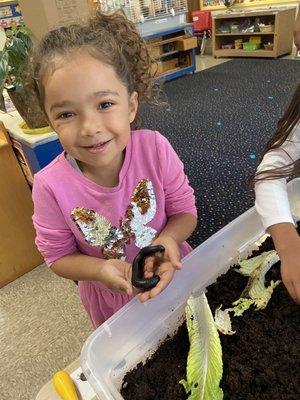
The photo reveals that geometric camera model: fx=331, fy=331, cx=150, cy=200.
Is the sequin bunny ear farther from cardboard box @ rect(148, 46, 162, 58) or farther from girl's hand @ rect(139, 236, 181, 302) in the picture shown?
cardboard box @ rect(148, 46, 162, 58)

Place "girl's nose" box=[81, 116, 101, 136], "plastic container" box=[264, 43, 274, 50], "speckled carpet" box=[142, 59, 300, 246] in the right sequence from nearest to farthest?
"girl's nose" box=[81, 116, 101, 136] < "speckled carpet" box=[142, 59, 300, 246] < "plastic container" box=[264, 43, 274, 50]

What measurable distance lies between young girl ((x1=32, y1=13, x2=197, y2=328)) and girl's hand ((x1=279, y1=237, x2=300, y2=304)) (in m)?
0.18

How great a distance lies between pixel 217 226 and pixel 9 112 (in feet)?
3.71

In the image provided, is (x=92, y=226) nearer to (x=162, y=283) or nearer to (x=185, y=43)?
(x=162, y=283)

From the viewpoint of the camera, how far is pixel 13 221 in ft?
4.74

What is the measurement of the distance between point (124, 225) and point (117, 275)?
0.21 metres

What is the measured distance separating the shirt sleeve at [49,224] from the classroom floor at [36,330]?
2.04 feet

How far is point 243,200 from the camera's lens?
1792mm

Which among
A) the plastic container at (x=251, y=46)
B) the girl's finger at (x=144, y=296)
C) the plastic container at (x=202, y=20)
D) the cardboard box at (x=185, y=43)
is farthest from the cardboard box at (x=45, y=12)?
the plastic container at (x=202, y=20)

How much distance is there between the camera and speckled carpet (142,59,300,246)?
72.2 inches

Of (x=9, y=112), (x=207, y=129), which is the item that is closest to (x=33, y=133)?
(x=9, y=112)

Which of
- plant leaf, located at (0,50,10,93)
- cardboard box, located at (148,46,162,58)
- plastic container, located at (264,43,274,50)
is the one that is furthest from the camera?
plastic container, located at (264,43,274,50)

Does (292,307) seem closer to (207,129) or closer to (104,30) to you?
(104,30)

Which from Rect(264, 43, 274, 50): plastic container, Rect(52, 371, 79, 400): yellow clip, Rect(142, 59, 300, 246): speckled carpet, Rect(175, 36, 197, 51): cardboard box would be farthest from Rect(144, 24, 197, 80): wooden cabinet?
Rect(52, 371, 79, 400): yellow clip
